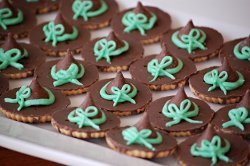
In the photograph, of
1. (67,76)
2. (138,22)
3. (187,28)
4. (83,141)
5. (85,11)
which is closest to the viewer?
(83,141)

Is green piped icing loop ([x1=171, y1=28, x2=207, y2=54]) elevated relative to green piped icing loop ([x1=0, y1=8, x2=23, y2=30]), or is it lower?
lower

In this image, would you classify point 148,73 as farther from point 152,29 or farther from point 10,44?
point 10,44

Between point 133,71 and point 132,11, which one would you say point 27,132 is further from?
point 132,11

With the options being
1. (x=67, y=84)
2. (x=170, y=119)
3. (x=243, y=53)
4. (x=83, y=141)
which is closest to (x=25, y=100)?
(x=67, y=84)

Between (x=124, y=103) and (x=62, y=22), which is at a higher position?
(x=62, y=22)

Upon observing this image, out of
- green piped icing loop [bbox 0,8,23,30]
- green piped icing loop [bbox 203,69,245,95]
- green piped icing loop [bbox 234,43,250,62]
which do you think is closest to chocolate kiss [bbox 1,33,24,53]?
green piped icing loop [bbox 0,8,23,30]

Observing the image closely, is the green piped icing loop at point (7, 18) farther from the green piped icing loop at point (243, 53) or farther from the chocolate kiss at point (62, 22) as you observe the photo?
the green piped icing loop at point (243, 53)

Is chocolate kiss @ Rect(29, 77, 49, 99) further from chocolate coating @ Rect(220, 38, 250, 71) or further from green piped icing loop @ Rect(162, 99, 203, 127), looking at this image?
chocolate coating @ Rect(220, 38, 250, 71)
